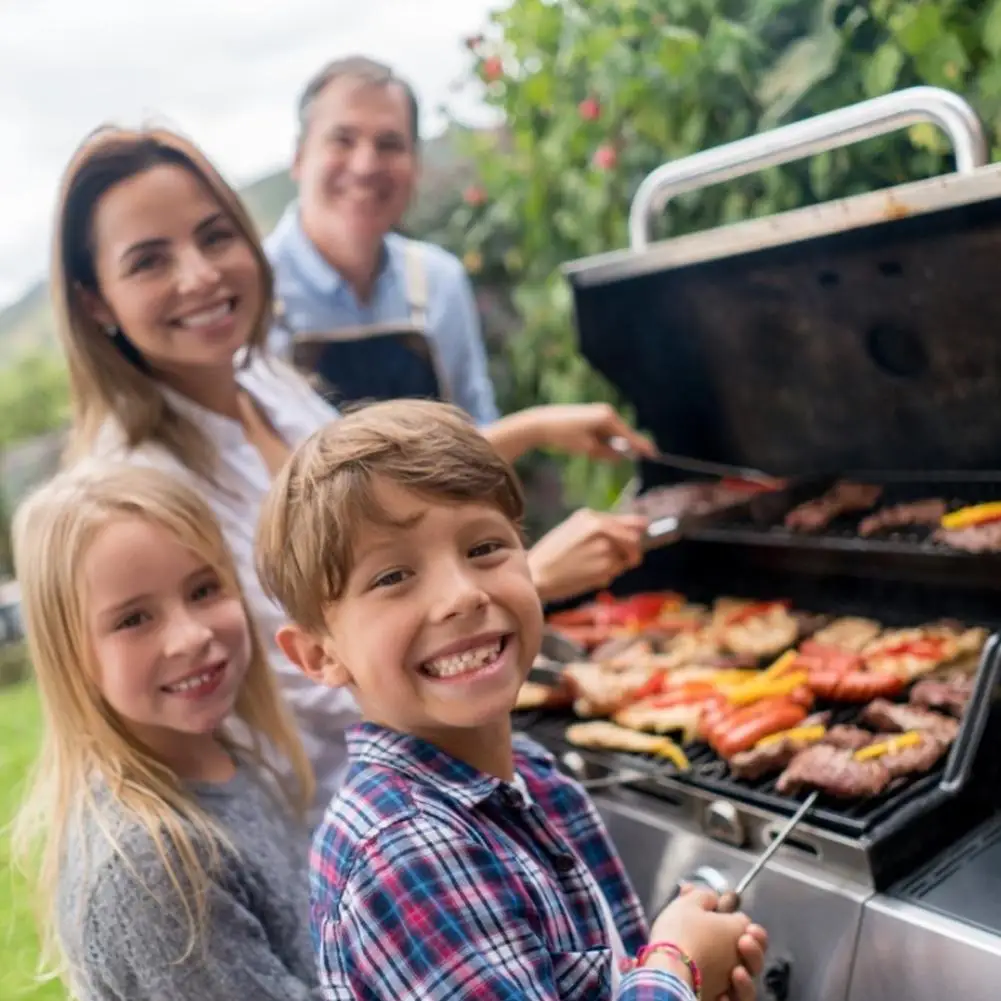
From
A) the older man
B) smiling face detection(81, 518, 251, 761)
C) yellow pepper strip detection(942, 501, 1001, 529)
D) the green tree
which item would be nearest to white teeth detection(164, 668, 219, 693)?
smiling face detection(81, 518, 251, 761)

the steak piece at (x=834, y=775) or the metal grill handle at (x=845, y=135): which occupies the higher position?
the metal grill handle at (x=845, y=135)

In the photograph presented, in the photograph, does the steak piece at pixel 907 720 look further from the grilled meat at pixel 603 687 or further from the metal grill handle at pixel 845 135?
the metal grill handle at pixel 845 135

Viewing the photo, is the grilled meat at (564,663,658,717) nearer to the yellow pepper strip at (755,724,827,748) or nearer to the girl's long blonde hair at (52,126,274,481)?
the yellow pepper strip at (755,724,827,748)

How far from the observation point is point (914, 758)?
5.17 ft

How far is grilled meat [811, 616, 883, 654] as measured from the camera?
2.05 m

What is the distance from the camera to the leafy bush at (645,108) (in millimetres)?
2453

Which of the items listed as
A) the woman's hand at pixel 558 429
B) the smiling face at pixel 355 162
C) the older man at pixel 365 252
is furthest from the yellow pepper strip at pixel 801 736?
the smiling face at pixel 355 162

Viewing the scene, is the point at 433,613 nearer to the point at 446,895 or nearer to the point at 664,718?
the point at 446,895

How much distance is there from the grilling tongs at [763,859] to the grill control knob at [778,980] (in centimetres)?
10

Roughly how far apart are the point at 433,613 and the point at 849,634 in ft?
4.12

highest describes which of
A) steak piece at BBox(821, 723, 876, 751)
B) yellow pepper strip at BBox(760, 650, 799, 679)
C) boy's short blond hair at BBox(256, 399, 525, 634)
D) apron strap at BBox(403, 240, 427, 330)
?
apron strap at BBox(403, 240, 427, 330)

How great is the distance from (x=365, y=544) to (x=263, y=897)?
2.06 ft

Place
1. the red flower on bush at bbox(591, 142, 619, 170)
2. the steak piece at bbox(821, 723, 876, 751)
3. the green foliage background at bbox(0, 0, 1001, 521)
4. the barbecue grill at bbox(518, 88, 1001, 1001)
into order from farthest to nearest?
the red flower on bush at bbox(591, 142, 619, 170) < the green foliage background at bbox(0, 0, 1001, 521) < the steak piece at bbox(821, 723, 876, 751) < the barbecue grill at bbox(518, 88, 1001, 1001)

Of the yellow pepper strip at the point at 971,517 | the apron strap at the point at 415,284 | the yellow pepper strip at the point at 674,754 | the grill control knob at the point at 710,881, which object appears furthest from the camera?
the apron strap at the point at 415,284
